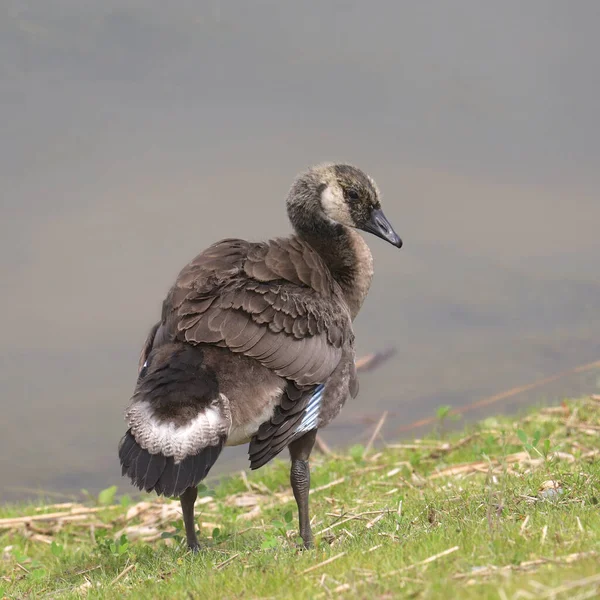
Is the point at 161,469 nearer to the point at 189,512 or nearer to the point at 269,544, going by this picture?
the point at 269,544

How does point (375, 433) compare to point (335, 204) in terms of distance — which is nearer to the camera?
point (335, 204)

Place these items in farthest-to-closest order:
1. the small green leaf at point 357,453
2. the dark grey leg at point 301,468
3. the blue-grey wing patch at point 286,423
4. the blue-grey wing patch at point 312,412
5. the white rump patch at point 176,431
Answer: the small green leaf at point 357,453, the dark grey leg at point 301,468, the blue-grey wing patch at point 312,412, the blue-grey wing patch at point 286,423, the white rump patch at point 176,431

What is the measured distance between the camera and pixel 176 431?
17.4ft

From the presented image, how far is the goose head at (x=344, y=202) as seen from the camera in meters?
→ 7.47

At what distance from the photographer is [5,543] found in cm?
834

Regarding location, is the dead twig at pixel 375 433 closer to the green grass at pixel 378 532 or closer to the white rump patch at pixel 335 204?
the green grass at pixel 378 532

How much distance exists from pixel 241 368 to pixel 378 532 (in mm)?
1330

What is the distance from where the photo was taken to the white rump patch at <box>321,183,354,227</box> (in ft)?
24.5

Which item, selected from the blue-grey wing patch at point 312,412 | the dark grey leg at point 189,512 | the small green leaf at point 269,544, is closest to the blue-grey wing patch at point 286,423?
the blue-grey wing patch at point 312,412

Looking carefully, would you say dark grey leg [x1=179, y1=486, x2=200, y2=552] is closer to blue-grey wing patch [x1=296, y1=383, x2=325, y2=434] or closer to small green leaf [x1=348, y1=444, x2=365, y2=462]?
blue-grey wing patch [x1=296, y1=383, x2=325, y2=434]

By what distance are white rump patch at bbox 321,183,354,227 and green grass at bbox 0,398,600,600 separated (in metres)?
2.24

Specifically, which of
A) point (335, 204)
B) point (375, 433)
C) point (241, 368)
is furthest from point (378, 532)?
point (375, 433)

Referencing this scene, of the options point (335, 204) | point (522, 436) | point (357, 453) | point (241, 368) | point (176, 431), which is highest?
point (335, 204)

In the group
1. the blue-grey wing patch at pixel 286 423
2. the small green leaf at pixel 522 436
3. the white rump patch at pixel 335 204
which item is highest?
the white rump patch at pixel 335 204
